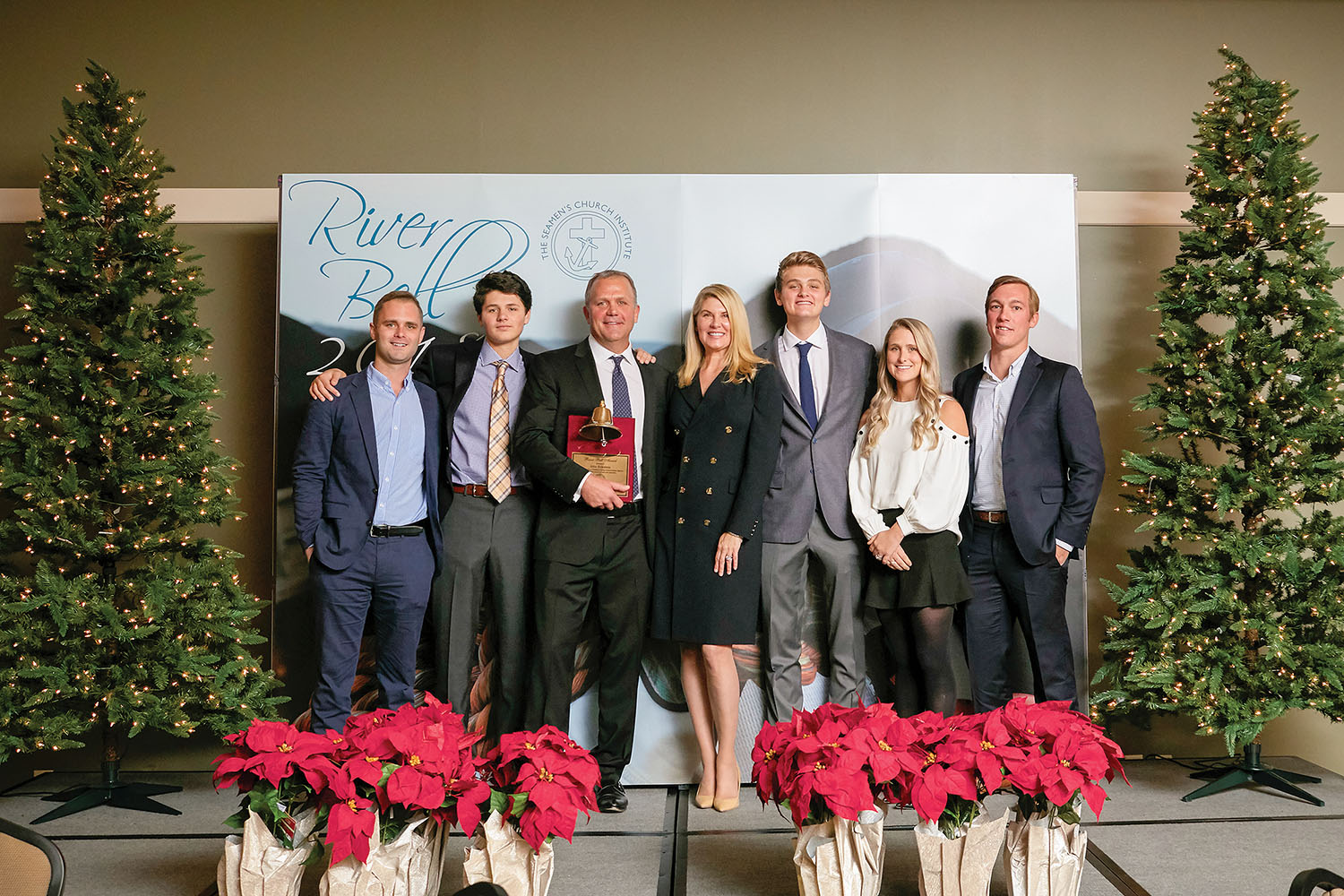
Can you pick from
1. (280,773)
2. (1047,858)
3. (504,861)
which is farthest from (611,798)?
(1047,858)

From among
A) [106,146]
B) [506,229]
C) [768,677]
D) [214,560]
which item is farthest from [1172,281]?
[106,146]

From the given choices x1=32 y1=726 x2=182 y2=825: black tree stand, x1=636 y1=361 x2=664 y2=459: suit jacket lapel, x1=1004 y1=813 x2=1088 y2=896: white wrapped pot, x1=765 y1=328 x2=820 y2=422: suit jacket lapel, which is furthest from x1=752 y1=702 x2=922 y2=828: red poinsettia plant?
x1=32 y1=726 x2=182 y2=825: black tree stand

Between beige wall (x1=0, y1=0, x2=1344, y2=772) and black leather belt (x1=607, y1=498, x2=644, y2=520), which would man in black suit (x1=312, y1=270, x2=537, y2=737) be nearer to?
black leather belt (x1=607, y1=498, x2=644, y2=520)

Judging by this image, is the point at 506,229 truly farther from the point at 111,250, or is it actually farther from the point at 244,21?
the point at 244,21

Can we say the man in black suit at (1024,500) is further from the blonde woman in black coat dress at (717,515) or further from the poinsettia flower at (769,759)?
the poinsettia flower at (769,759)

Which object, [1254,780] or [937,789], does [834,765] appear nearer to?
[937,789]

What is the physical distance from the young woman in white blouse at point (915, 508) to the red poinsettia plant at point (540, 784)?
171 centimetres

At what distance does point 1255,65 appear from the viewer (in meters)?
4.88

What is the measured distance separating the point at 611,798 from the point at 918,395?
78.9 inches

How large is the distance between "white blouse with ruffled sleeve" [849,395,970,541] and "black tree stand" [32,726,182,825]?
2998 mm

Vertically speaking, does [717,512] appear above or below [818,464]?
below

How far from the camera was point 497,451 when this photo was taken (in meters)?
3.98

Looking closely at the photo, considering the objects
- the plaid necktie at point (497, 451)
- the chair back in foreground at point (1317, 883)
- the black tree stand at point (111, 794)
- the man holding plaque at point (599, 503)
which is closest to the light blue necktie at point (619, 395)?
the man holding plaque at point (599, 503)

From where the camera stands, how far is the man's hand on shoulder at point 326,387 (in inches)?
154
